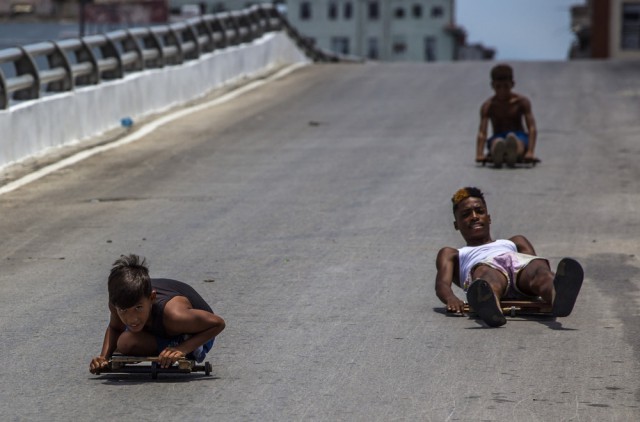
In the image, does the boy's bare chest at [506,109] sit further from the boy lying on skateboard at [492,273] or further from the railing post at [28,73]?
the boy lying on skateboard at [492,273]

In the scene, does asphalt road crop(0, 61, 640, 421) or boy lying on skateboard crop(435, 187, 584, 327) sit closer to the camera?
asphalt road crop(0, 61, 640, 421)

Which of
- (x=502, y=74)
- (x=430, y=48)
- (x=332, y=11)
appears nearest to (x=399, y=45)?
(x=430, y=48)

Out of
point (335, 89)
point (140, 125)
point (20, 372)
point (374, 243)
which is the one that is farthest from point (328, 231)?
point (335, 89)

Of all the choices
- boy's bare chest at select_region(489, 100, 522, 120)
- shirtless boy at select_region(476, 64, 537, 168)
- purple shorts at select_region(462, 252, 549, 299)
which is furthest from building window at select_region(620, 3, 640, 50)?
purple shorts at select_region(462, 252, 549, 299)

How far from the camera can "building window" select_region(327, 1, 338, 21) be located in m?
130

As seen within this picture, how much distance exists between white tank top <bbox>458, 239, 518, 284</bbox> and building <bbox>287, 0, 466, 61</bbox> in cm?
11849

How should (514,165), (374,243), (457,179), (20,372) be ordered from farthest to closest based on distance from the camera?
(514,165), (457,179), (374,243), (20,372)

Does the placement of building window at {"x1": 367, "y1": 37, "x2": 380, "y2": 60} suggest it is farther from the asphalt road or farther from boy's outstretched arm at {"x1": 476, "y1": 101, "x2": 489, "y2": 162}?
boy's outstretched arm at {"x1": 476, "y1": 101, "x2": 489, "y2": 162}

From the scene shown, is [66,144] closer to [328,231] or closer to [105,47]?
[105,47]

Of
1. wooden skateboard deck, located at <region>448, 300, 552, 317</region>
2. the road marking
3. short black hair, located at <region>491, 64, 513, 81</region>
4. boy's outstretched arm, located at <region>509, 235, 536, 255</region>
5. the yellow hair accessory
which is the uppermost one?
the yellow hair accessory

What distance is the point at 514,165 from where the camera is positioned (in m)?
16.8

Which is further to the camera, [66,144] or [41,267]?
[66,144]

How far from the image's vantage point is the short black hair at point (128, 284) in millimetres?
6707

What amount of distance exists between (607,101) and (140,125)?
845 centimetres
